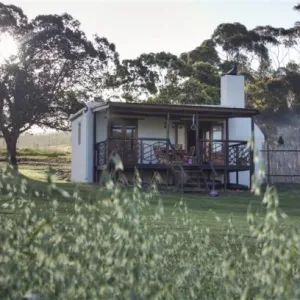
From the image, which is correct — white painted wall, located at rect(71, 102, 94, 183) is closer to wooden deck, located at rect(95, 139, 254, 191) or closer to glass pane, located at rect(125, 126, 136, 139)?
wooden deck, located at rect(95, 139, 254, 191)

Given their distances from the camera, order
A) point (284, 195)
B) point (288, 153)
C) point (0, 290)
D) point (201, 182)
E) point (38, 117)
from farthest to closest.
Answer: point (38, 117) → point (288, 153) → point (201, 182) → point (284, 195) → point (0, 290)

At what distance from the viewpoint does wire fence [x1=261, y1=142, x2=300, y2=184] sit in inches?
864

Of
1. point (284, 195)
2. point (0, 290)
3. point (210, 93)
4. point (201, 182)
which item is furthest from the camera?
point (210, 93)

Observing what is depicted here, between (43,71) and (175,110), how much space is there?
48.1ft

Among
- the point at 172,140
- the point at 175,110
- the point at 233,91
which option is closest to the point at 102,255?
the point at 175,110

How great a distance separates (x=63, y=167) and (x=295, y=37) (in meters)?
19.4

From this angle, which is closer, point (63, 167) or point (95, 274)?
point (95, 274)

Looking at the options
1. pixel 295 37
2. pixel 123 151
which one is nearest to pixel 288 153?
pixel 123 151

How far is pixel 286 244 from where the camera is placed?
2.54m

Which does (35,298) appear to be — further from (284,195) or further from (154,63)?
(154,63)

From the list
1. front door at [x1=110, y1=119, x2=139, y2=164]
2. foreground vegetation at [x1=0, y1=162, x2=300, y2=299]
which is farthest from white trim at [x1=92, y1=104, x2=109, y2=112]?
foreground vegetation at [x1=0, y1=162, x2=300, y2=299]

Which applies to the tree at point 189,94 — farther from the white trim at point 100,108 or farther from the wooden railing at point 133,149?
the white trim at point 100,108

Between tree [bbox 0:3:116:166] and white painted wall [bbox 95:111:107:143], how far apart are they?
9.82 m

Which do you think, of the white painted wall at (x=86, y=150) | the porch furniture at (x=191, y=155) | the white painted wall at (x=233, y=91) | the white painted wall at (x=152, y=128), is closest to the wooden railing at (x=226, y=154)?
the porch furniture at (x=191, y=155)
